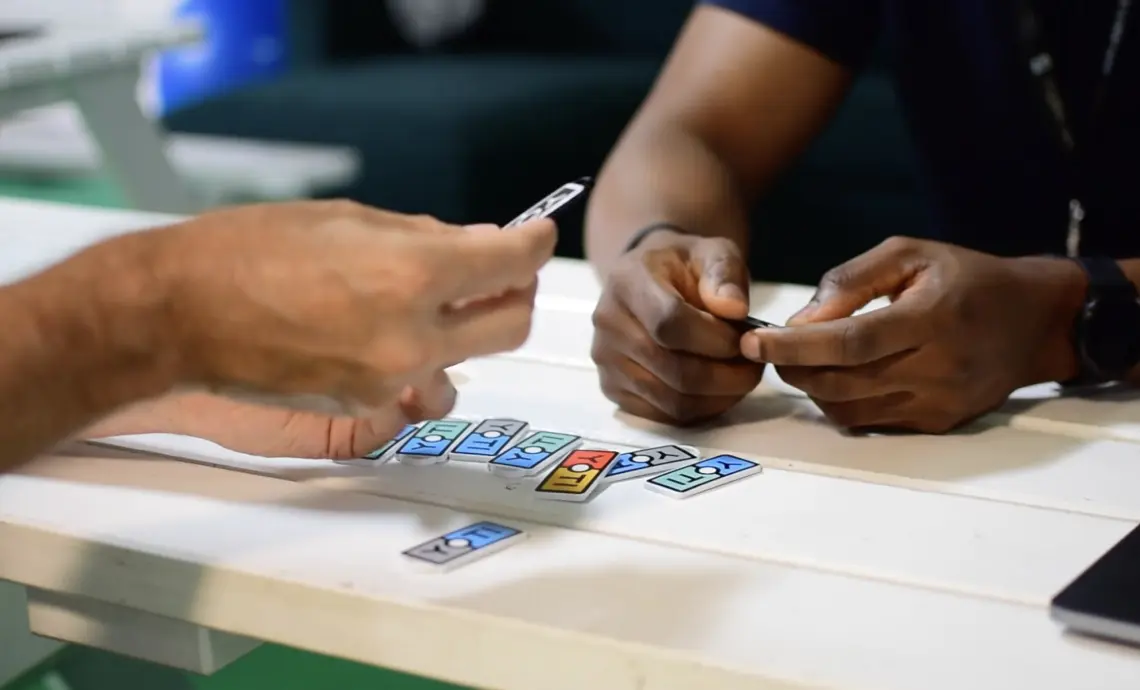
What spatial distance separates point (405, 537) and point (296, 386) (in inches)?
4.0

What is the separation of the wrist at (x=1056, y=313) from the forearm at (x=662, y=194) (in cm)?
30

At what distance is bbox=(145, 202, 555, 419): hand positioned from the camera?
0.52m

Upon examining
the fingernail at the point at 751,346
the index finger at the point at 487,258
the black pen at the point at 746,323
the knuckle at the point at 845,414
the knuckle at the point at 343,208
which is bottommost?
the knuckle at the point at 845,414

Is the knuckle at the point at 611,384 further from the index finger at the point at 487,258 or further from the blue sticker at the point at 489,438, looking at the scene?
the index finger at the point at 487,258

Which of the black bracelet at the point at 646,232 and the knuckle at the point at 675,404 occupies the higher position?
the black bracelet at the point at 646,232

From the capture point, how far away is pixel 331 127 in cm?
246

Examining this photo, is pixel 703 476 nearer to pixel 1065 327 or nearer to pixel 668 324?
pixel 668 324

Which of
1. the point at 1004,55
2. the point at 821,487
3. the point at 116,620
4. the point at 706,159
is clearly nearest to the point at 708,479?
the point at 821,487

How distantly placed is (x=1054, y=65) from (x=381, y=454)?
29.8 inches

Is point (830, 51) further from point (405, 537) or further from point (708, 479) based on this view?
point (405, 537)

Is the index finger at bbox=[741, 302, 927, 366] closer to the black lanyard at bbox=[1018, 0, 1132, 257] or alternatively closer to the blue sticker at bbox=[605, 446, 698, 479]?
the blue sticker at bbox=[605, 446, 698, 479]

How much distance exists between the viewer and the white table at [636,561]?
1.64 feet

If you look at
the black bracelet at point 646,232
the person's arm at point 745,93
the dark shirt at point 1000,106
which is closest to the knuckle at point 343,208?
the black bracelet at point 646,232

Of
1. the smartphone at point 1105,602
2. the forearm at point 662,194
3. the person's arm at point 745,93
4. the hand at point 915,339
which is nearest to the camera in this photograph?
the smartphone at point 1105,602
